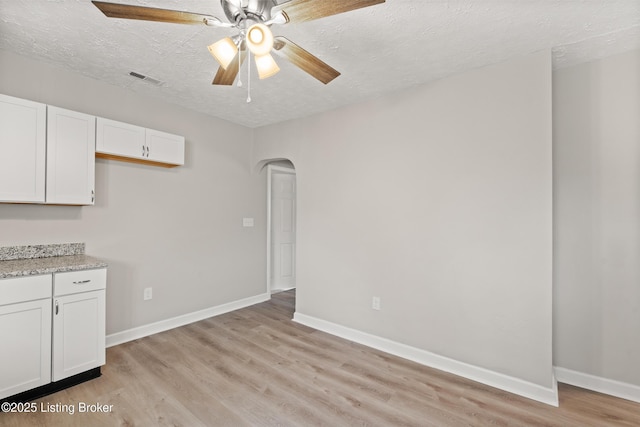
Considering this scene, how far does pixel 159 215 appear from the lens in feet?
11.1

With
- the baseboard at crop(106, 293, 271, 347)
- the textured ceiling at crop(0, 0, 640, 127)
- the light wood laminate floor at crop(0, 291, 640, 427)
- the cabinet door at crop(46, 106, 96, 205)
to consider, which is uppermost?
the textured ceiling at crop(0, 0, 640, 127)

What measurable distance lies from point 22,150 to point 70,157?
29 centimetres

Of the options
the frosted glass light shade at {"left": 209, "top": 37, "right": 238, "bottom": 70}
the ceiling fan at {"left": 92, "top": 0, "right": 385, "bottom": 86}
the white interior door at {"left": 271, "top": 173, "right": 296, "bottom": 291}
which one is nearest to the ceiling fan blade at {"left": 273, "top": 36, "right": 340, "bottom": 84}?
the ceiling fan at {"left": 92, "top": 0, "right": 385, "bottom": 86}

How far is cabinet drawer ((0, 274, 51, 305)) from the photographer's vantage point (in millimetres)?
2008

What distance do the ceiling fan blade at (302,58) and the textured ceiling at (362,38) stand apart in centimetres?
33

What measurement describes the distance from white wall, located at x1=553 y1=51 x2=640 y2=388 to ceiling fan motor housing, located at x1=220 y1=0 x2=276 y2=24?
246 centimetres

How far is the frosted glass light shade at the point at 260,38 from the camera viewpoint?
1488 mm

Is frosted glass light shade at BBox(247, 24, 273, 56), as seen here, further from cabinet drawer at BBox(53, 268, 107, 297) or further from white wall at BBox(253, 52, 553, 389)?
cabinet drawer at BBox(53, 268, 107, 297)

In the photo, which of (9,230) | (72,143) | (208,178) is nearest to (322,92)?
(208,178)

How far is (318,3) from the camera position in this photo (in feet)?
4.52

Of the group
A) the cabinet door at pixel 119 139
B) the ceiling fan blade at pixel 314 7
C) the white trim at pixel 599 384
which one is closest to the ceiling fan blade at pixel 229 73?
the ceiling fan blade at pixel 314 7

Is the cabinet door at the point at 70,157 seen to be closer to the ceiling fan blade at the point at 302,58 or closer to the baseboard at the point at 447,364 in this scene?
the ceiling fan blade at the point at 302,58

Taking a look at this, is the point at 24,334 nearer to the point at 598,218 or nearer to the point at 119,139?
the point at 119,139

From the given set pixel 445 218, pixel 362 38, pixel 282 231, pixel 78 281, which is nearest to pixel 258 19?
pixel 362 38
